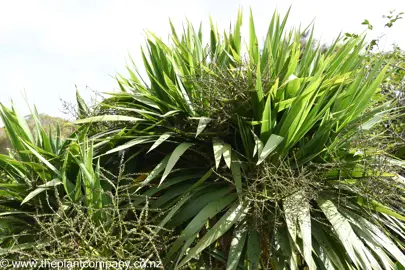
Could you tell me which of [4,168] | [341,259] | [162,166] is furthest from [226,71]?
[4,168]

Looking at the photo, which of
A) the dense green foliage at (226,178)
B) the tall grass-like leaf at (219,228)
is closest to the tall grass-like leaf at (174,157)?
the dense green foliage at (226,178)

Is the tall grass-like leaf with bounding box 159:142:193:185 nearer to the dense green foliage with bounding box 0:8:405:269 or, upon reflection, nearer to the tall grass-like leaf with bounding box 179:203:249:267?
the dense green foliage with bounding box 0:8:405:269

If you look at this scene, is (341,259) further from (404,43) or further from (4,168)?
(404,43)

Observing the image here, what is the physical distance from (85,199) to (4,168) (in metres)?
0.73

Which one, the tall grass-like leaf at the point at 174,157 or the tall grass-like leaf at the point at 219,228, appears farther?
the tall grass-like leaf at the point at 174,157

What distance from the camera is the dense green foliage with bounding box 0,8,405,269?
220cm

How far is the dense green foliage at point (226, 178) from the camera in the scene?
7.22ft

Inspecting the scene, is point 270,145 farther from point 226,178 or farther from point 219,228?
point 219,228

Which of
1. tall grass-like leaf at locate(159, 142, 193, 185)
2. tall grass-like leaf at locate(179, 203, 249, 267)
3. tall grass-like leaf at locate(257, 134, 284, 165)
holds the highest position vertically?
tall grass-like leaf at locate(159, 142, 193, 185)

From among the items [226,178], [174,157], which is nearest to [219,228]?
[226,178]

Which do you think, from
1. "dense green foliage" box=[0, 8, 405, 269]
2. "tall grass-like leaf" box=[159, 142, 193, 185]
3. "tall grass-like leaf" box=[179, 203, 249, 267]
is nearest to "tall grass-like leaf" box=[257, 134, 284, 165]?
"dense green foliage" box=[0, 8, 405, 269]

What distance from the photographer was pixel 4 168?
262 centimetres

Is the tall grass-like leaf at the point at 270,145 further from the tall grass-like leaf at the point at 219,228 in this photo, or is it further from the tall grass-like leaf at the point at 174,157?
the tall grass-like leaf at the point at 174,157

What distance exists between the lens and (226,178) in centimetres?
228
